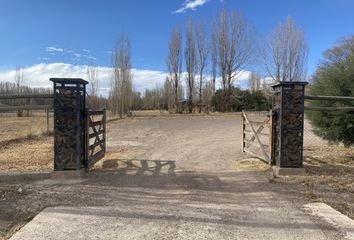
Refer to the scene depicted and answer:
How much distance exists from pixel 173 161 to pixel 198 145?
3.45 meters

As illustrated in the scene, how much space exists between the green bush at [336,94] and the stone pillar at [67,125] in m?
6.63

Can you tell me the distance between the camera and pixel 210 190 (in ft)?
20.3

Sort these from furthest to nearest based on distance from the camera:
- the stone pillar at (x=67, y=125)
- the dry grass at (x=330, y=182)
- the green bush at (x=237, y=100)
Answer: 1. the green bush at (x=237, y=100)
2. the stone pillar at (x=67, y=125)
3. the dry grass at (x=330, y=182)

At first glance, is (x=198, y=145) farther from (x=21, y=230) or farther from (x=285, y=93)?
(x=21, y=230)

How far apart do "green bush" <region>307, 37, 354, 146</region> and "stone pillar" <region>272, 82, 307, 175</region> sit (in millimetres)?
2504

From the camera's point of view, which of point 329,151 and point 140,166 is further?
point 329,151

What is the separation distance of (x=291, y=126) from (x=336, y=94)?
2.85m

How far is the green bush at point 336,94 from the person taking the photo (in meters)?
9.52

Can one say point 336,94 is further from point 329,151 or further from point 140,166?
point 140,166

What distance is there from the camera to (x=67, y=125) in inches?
279

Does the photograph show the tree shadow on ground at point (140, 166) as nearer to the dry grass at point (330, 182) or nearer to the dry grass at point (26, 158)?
the dry grass at point (26, 158)

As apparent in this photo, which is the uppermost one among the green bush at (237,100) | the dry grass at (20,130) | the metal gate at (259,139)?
the green bush at (237,100)

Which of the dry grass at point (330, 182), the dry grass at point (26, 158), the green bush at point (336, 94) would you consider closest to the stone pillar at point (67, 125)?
the dry grass at point (26, 158)

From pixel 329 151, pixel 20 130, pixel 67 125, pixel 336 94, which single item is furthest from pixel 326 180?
pixel 20 130
